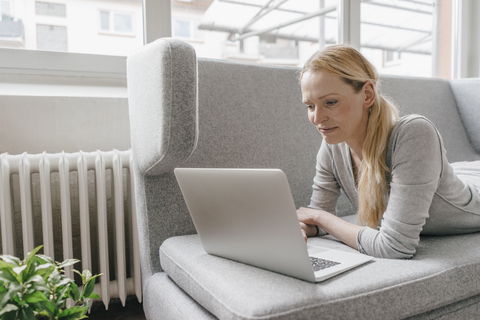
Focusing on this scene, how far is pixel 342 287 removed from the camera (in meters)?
0.75

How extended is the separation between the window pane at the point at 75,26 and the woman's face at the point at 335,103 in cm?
Result: 100

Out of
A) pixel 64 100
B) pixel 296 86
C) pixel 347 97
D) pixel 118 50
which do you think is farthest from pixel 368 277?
pixel 118 50

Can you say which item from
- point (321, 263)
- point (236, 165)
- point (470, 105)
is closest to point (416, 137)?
point (321, 263)

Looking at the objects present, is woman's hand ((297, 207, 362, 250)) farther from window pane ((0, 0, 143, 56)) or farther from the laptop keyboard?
window pane ((0, 0, 143, 56))

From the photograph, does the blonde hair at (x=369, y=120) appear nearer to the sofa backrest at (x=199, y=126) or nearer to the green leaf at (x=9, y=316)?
the sofa backrest at (x=199, y=126)

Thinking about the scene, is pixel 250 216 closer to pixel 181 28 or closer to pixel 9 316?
pixel 9 316

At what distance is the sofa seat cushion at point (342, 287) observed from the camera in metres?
0.70

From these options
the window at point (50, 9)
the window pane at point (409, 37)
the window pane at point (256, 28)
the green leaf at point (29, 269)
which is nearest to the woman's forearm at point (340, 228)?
the green leaf at point (29, 269)

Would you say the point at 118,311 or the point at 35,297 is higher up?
the point at 35,297

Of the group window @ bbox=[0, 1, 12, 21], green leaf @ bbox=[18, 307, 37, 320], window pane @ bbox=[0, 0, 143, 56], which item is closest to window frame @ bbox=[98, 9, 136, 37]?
window pane @ bbox=[0, 0, 143, 56]

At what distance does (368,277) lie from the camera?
2.63ft

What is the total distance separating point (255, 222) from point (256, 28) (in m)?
1.56

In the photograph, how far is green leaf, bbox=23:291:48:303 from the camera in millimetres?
578

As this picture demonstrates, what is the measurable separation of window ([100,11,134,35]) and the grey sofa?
1.84 feet
